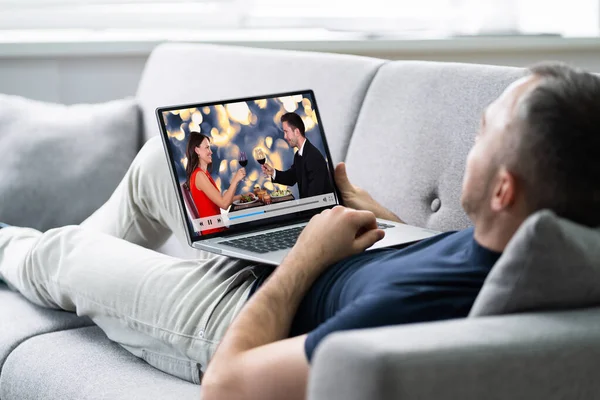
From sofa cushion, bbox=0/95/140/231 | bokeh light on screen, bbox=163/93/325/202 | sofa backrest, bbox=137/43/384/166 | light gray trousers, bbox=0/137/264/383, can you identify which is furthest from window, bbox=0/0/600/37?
bokeh light on screen, bbox=163/93/325/202

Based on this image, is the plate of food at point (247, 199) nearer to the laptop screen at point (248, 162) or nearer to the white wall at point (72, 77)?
the laptop screen at point (248, 162)

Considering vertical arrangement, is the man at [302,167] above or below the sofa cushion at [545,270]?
below

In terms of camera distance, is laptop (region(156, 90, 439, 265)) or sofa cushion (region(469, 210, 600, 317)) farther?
laptop (region(156, 90, 439, 265))

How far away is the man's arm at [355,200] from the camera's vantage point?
1.74 meters

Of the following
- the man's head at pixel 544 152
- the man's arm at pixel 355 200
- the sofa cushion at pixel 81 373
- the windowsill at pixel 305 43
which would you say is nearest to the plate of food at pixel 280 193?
the man's arm at pixel 355 200

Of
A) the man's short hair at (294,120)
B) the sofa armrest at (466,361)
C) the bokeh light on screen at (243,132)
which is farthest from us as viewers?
the man's short hair at (294,120)

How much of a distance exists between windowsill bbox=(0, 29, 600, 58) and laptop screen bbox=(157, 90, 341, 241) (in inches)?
49.9

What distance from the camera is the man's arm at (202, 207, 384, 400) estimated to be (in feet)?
3.44

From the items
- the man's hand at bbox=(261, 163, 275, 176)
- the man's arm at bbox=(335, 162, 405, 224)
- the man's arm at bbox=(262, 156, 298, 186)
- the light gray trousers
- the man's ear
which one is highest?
the man's ear

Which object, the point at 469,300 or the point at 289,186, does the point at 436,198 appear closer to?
the point at 289,186

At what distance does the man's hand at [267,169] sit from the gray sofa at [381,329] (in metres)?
0.29

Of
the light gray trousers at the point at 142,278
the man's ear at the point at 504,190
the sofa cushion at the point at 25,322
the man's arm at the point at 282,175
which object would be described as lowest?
the sofa cushion at the point at 25,322

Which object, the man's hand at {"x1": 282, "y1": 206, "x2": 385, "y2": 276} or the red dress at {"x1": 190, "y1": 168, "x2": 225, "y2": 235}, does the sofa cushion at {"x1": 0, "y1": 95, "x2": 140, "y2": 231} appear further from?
the man's hand at {"x1": 282, "y1": 206, "x2": 385, "y2": 276}

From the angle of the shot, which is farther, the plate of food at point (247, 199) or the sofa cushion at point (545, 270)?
the plate of food at point (247, 199)
